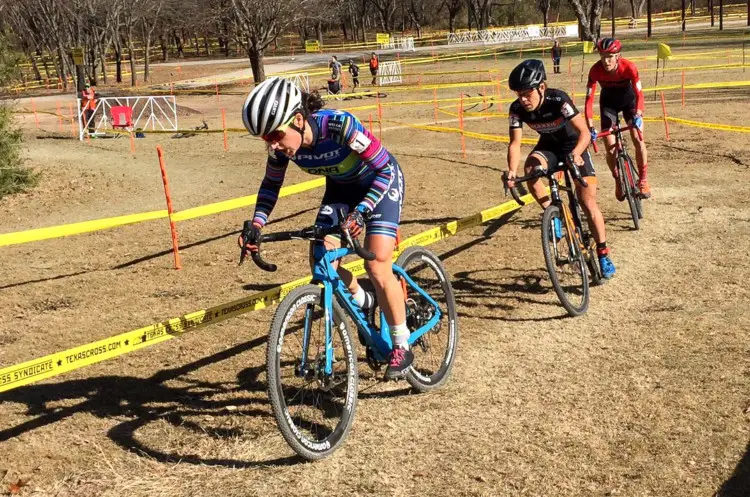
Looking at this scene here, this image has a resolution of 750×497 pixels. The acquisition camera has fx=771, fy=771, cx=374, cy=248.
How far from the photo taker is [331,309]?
4.79m

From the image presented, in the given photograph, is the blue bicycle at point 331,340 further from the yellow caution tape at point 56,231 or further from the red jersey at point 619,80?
the red jersey at point 619,80

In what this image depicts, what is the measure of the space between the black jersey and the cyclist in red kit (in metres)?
2.57

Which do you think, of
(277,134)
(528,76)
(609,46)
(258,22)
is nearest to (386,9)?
(258,22)

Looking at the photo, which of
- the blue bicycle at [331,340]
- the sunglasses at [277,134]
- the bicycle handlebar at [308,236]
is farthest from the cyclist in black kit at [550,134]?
the sunglasses at [277,134]

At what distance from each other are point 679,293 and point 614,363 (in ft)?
6.55

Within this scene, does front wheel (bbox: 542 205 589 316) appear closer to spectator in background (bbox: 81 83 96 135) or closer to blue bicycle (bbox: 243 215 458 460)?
blue bicycle (bbox: 243 215 458 460)

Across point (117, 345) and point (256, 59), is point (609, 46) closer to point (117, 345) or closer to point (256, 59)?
point (117, 345)

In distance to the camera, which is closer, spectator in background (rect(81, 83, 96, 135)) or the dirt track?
the dirt track

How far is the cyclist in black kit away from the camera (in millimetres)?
7043

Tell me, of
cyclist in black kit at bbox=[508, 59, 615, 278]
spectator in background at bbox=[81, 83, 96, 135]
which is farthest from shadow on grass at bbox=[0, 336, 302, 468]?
spectator in background at bbox=[81, 83, 96, 135]

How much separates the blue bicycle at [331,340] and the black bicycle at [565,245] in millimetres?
1456

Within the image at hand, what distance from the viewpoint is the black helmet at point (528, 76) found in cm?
694

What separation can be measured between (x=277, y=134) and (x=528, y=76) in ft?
10.3

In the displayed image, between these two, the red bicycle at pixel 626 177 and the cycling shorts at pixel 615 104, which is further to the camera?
the cycling shorts at pixel 615 104
